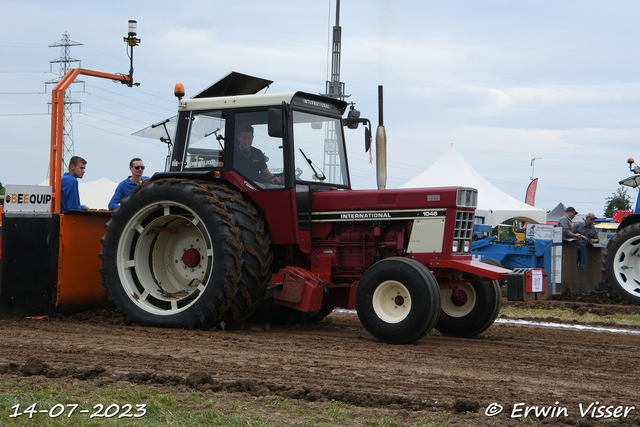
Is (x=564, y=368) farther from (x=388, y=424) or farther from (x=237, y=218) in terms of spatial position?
(x=237, y=218)

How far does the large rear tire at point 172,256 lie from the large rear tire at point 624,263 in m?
7.54

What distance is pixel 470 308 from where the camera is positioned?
732 cm

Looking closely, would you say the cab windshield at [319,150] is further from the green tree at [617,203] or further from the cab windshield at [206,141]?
the green tree at [617,203]

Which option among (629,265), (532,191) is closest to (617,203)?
(532,191)

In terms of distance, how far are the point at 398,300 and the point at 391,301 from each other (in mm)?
88

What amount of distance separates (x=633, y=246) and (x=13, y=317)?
9.67m

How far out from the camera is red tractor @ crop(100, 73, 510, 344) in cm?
679

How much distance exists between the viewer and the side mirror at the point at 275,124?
22.1 feet

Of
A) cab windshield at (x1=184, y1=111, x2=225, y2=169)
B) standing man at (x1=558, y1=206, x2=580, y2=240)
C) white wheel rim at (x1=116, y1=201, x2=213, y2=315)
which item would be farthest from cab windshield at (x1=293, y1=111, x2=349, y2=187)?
standing man at (x1=558, y1=206, x2=580, y2=240)

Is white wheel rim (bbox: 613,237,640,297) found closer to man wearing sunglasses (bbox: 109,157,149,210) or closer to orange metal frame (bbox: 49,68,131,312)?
man wearing sunglasses (bbox: 109,157,149,210)

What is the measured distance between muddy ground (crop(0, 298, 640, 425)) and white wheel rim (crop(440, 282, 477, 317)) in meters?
0.33

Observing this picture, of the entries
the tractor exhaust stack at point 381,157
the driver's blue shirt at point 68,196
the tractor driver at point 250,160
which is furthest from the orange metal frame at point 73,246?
the tractor exhaust stack at point 381,157

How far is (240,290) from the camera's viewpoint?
6844 mm

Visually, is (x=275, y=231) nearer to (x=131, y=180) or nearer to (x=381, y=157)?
(x=381, y=157)
